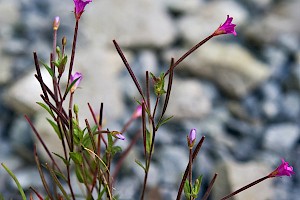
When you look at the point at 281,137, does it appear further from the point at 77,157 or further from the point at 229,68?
the point at 77,157

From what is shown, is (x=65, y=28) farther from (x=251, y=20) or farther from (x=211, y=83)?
(x=251, y=20)

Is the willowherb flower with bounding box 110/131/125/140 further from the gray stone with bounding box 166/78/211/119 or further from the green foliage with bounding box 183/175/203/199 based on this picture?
the gray stone with bounding box 166/78/211/119

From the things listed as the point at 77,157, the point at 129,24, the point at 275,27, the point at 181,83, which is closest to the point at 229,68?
the point at 181,83

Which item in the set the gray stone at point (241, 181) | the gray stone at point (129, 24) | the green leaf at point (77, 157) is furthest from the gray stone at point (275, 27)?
the green leaf at point (77, 157)

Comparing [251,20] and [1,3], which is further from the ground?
[251,20]

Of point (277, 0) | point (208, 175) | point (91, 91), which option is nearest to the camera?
point (208, 175)

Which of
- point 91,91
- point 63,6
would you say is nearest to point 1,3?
point 63,6
